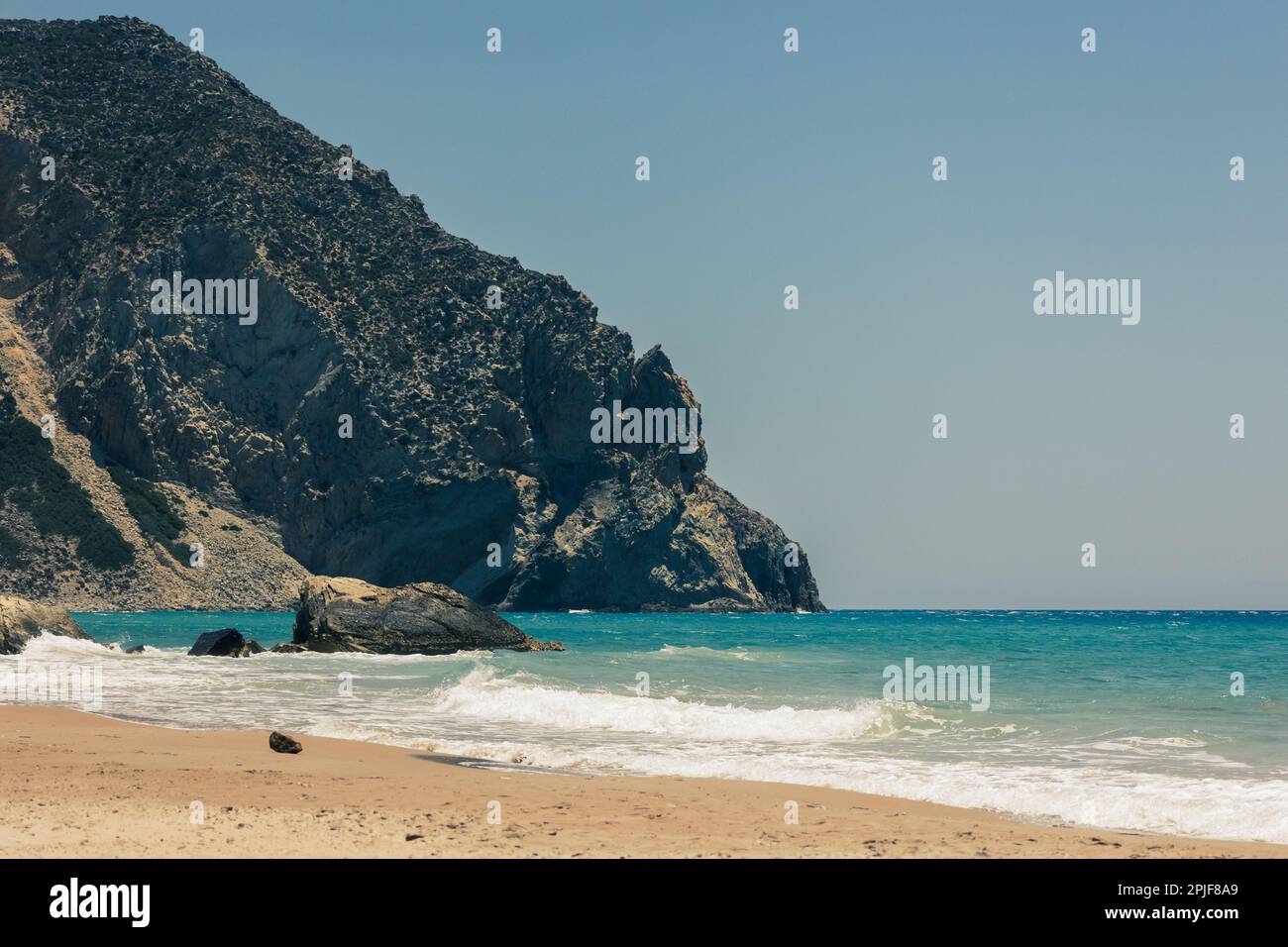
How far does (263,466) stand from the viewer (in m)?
127

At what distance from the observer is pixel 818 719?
70.4ft

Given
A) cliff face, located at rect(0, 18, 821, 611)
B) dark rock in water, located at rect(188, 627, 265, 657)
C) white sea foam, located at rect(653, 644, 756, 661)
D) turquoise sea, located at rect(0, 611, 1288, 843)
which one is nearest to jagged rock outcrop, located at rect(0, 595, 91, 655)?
turquoise sea, located at rect(0, 611, 1288, 843)

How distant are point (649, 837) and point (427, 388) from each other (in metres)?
129

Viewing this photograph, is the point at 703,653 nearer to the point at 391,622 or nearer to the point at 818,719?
the point at 391,622

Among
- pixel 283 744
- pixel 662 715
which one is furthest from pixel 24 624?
pixel 283 744

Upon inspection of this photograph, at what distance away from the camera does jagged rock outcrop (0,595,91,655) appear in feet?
128

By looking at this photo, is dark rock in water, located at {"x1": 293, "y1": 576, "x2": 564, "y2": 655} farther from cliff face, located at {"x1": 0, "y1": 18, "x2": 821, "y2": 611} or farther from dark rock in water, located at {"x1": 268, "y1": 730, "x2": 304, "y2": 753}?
cliff face, located at {"x1": 0, "y1": 18, "x2": 821, "y2": 611}

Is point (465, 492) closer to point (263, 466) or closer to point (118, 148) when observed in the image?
point (263, 466)

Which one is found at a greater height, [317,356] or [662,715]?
[317,356]

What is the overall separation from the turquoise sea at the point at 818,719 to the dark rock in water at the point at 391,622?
2.28m

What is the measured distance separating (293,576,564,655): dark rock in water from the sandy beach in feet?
94.2

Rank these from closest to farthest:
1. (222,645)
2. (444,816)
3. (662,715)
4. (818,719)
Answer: (444,816) < (818,719) < (662,715) < (222,645)

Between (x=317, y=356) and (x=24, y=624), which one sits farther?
(x=317, y=356)

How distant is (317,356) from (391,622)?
88.8 m
